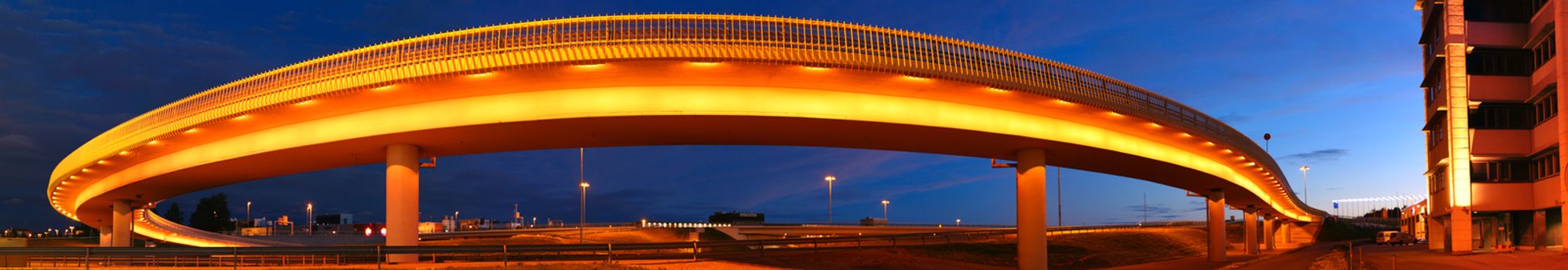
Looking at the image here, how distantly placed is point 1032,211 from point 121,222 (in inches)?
1797

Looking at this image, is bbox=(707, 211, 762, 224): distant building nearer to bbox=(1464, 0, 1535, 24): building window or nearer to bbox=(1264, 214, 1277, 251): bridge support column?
bbox=(1264, 214, 1277, 251): bridge support column

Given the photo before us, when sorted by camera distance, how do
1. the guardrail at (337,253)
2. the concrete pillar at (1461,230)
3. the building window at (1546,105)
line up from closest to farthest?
the guardrail at (337,253), the building window at (1546,105), the concrete pillar at (1461,230)

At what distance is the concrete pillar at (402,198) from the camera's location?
3059 centimetres

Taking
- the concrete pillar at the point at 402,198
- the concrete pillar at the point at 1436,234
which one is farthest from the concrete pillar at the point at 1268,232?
the concrete pillar at the point at 402,198

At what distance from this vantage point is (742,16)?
25.8 m

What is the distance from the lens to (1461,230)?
147ft

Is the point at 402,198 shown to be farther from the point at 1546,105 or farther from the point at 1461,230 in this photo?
the point at 1546,105

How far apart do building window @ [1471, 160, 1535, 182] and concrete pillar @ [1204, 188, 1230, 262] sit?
1375cm

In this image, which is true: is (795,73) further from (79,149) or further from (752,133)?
(79,149)

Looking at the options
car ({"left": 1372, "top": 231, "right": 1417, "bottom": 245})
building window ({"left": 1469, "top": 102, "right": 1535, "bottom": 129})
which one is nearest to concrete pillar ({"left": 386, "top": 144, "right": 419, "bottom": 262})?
building window ({"left": 1469, "top": 102, "right": 1535, "bottom": 129})

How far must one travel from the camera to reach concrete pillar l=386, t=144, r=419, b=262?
30594 millimetres

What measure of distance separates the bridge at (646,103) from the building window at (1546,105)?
15289 millimetres

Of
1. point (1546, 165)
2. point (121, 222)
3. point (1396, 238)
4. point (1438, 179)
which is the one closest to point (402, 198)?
point (121, 222)

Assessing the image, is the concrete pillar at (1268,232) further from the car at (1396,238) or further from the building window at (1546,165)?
the building window at (1546,165)
